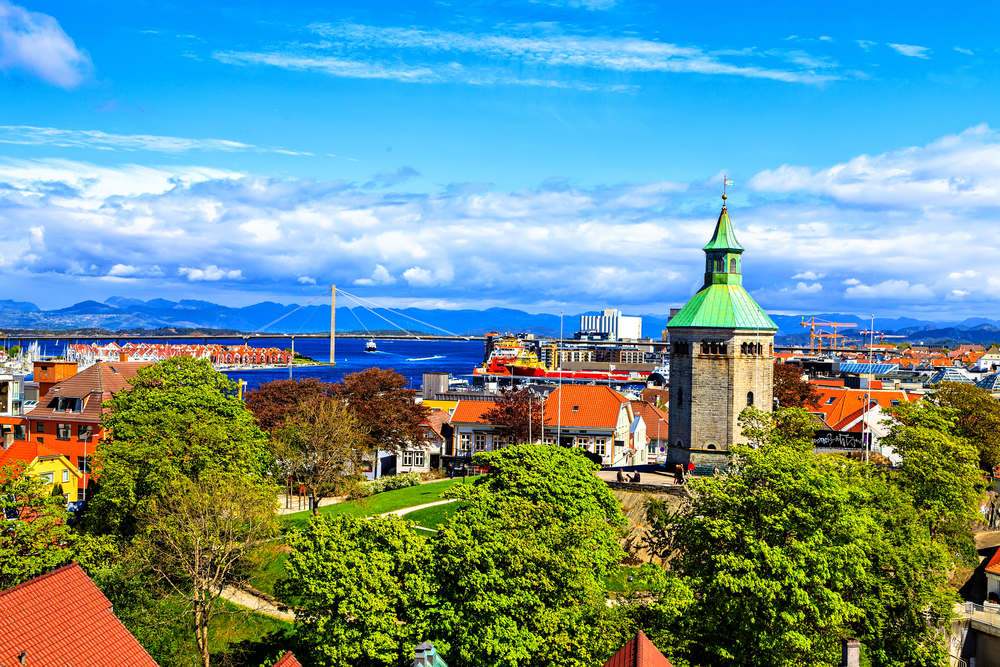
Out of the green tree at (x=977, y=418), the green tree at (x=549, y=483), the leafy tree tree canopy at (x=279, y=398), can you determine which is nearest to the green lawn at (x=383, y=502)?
the leafy tree tree canopy at (x=279, y=398)

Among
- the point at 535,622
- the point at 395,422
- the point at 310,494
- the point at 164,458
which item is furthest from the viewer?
the point at 395,422

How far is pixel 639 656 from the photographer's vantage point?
19.5 meters

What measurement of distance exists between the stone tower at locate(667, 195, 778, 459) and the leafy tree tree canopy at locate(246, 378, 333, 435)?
2824 cm

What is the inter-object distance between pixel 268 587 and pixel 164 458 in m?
7.31

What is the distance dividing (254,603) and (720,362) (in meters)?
26.4

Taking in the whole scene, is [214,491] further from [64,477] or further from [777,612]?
[64,477]

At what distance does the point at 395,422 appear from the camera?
5800 cm

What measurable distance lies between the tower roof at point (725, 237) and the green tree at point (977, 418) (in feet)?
57.9

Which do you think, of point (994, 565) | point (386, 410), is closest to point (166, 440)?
point (386, 410)

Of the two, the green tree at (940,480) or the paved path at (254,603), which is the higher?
the green tree at (940,480)

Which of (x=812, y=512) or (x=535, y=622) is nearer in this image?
(x=535, y=622)

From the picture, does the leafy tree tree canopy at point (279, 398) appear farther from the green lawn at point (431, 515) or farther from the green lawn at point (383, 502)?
the green lawn at point (431, 515)

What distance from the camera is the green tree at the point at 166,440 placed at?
33969 mm

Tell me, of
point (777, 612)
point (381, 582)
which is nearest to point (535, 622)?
point (381, 582)
